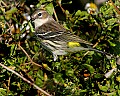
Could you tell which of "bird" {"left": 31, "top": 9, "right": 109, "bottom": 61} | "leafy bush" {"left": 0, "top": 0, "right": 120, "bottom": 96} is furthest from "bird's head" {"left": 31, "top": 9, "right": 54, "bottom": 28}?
"leafy bush" {"left": 0, "top": 0, "right": 120, "bottom": 96}

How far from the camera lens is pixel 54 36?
4543mm

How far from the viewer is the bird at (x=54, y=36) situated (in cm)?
409

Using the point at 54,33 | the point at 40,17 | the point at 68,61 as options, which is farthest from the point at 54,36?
the point at 68,61

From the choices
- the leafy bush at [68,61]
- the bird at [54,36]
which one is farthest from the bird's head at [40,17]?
the leafy bush at [68,61]

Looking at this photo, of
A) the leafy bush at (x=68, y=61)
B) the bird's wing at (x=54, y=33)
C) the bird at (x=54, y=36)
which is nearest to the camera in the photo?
the leafy bush at (x=68, y=61)

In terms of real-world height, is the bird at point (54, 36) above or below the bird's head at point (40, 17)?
below

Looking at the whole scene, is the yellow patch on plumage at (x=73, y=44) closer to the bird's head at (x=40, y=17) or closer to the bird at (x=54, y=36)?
the bird at (x=54, y=36)

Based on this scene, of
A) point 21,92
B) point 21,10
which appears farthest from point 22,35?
point 21,92

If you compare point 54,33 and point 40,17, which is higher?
point 40,17

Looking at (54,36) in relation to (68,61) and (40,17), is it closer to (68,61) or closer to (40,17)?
(40,17)

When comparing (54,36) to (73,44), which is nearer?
(73,44)

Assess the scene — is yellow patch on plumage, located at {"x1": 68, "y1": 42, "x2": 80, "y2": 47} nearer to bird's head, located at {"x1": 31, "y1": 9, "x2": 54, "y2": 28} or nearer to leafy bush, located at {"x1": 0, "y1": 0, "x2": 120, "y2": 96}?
leafy bush, located at {"x1": 0, "y1": 0, "x2": 120, "y2": 96}

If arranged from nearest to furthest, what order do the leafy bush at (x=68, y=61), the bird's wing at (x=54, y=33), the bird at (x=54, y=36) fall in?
the leafy bush at (x=68, y=61), the bird at (x=54, y=36), the bird's wing at (x=54, y=33)

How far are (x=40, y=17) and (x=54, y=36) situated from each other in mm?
283
